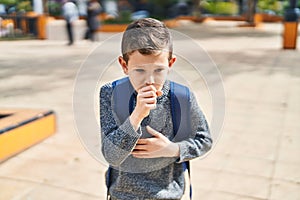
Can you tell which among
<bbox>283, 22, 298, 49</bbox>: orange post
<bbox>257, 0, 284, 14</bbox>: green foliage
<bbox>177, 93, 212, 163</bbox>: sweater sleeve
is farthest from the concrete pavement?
<bbox>257, 0, 284, 14</bbox>: green foliage

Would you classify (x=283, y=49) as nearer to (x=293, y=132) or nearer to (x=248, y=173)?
(x=293, y=132)

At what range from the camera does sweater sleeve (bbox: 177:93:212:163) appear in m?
1.17

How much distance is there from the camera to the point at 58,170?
3.14m

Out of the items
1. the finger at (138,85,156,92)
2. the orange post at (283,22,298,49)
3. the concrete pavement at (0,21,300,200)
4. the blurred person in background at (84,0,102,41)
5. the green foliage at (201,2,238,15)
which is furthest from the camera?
the green foliage at (201,2,238,15)

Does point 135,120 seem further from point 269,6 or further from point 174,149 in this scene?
point 269,6

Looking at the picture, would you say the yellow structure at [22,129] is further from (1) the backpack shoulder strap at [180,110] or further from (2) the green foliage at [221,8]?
(2) the green foliage at [221,8]

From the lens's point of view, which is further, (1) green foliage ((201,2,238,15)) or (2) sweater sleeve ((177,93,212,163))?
(1) green foliage ((201,2,238,15))

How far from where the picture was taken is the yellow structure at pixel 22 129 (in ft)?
10.9

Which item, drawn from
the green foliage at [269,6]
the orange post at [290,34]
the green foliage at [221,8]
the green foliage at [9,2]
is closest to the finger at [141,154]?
the orange post at [290,34]

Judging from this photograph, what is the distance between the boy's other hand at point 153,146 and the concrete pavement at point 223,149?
18 centimetres

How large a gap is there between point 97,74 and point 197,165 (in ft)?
7.68

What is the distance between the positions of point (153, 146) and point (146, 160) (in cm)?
8

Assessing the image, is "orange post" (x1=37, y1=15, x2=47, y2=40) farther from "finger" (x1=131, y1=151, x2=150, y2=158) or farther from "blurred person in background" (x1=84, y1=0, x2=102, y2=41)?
"finger" (x1=131, y1=151, x2=150, y2=158)

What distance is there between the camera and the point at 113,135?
1087 millimetres
